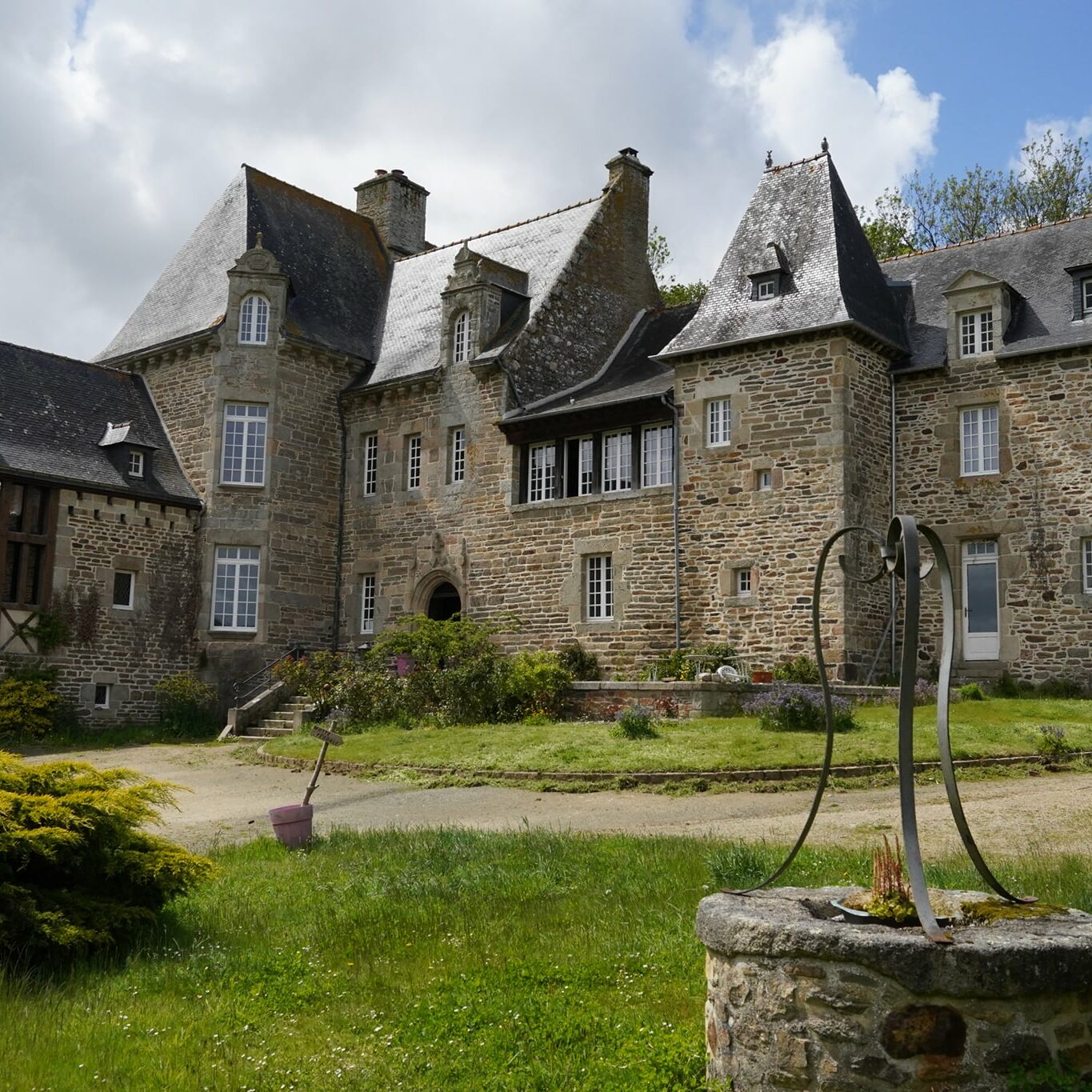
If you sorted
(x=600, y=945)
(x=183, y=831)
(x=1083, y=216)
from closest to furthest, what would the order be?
(x=600, y=945)
(x=183, y=831)
(x=1083, y=216)

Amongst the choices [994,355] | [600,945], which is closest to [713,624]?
[994,355]

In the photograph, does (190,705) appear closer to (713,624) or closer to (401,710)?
→ (401,710)

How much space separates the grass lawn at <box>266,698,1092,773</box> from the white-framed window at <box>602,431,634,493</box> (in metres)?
6.11

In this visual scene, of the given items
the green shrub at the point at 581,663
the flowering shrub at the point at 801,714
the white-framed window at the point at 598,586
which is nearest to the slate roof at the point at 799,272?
the white-framed window at the point at 598,586

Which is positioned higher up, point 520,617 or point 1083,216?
point 1083,216

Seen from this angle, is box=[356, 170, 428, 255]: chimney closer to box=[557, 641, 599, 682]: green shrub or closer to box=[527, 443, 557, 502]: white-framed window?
box=[527, 443, 557, 502]: white-framed window

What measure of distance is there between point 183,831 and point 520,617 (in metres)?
12.5

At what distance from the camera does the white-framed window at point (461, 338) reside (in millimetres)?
25991

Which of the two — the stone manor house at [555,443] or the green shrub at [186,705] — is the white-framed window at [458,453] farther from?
the green shrub at [186,705]

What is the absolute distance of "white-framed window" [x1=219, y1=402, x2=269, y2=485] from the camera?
2589cm

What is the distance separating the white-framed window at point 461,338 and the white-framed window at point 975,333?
32.4 ft

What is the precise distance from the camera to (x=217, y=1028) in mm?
5930

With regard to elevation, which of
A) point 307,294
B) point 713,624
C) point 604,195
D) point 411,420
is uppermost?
point 604,195

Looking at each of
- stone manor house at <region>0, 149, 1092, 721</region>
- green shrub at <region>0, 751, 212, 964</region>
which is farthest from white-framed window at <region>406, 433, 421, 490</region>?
green shrub at <region>0, 751, 212, 964</region>
